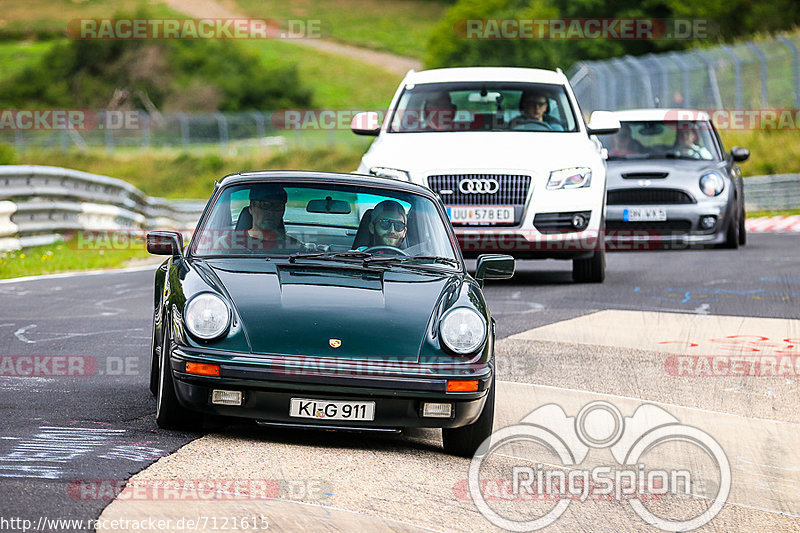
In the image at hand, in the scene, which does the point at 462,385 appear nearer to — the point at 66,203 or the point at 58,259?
the point at 58,259

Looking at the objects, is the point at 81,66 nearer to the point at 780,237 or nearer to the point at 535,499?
the point at 780,237

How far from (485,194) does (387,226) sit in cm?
550

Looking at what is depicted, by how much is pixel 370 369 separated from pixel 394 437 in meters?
0.77

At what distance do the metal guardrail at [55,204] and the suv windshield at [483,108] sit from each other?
17.4 ft

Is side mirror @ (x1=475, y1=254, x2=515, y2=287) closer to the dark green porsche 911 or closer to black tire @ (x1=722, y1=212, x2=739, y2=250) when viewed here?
the dark green porsche 911

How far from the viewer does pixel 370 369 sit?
19.2 feet

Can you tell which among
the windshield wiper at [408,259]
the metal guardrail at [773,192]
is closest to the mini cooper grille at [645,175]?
the windshield wiper at [408,259]

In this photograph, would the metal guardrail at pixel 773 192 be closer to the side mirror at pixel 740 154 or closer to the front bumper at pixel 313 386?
the side mirror at pixel 740 154

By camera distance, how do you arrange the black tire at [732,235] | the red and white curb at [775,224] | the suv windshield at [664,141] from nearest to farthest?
the black tire at [732,235] → the suv windshield at [664,141] → the red and white curb at [775,224]

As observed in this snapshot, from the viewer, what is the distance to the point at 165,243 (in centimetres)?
721

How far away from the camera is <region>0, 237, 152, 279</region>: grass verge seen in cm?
1530

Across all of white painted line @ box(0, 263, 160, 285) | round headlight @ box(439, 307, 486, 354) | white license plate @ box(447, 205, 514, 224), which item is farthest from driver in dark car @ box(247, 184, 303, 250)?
white painted line @ box(0, 263, 160, 285)

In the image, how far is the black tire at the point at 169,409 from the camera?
19.9 feet

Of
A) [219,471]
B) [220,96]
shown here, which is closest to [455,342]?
[219,471]
